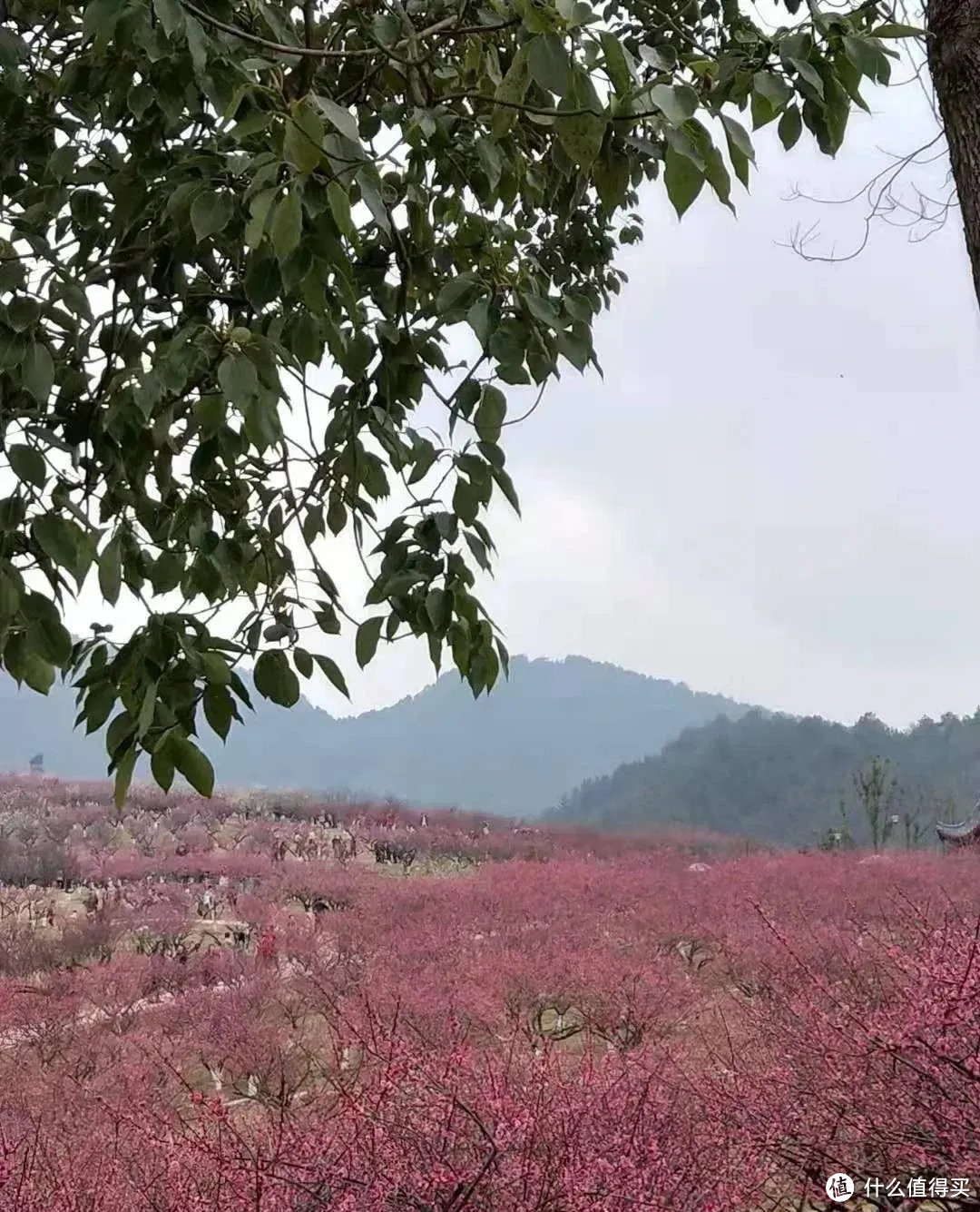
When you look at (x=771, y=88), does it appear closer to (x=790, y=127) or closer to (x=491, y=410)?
(x=790, y=127)

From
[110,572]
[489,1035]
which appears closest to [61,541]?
[110,572]

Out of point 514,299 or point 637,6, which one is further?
point 637,6

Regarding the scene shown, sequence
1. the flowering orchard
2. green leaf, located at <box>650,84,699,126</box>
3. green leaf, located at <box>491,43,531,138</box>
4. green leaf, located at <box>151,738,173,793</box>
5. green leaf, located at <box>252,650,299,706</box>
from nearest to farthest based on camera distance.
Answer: green leaf, located at <box>650,84,699,126</box> → green leaf, located at <box>491,43,531,138</box> → green leaf, located at <box>151,738,173,793</box> → green leaf, located at <box>252,650,299,706</box> → the flowering orchard

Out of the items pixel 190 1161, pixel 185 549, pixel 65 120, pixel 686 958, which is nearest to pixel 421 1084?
pixel 190 1161

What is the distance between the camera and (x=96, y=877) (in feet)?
34.8

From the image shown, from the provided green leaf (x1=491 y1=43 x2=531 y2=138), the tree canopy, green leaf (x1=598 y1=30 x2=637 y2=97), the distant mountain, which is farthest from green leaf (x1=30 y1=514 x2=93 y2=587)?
the distant mountain

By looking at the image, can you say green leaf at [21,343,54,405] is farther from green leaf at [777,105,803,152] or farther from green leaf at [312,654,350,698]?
green leaf at [777,105,803,152]

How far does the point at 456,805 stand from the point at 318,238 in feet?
53.9

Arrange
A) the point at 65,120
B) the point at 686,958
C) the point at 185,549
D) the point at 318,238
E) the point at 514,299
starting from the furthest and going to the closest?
1. the point at 686,958
2. the point at 65,120
3. the point at 185,549
4. the point at 514,299
5. the point at 318,238

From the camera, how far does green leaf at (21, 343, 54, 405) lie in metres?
1.45

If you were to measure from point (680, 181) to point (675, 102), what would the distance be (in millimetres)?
91

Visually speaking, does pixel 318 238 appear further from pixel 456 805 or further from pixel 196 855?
pixel 456 805

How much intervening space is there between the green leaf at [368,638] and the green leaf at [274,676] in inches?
6.7

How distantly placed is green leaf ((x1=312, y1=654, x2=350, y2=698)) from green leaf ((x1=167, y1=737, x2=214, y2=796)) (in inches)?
10.4
